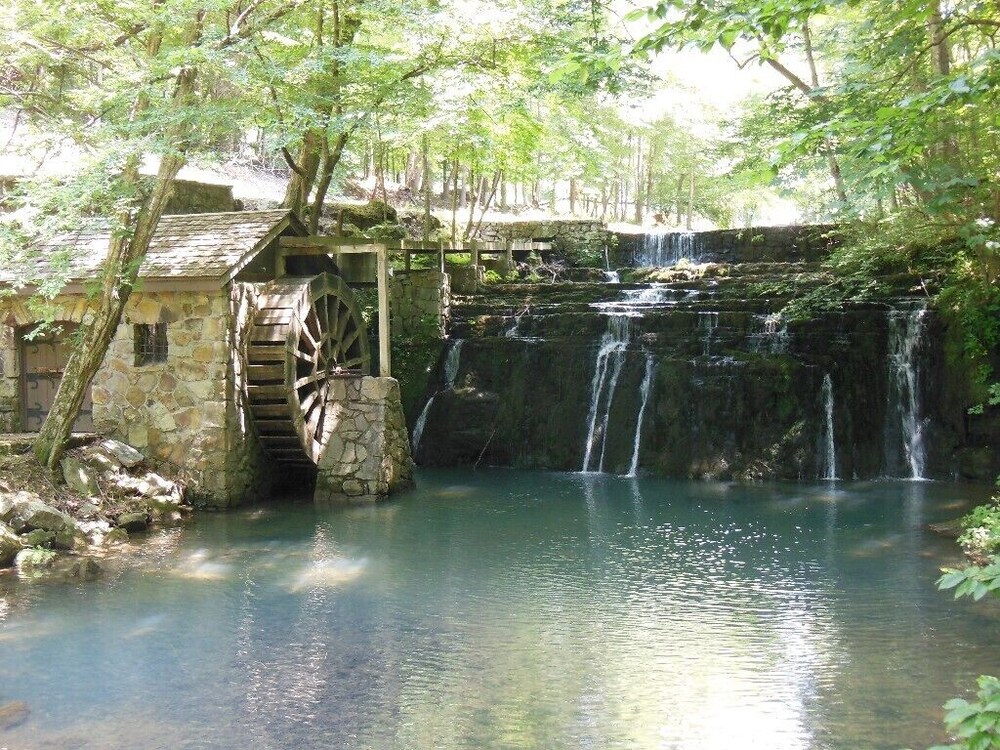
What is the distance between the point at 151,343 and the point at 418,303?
5.39 metres

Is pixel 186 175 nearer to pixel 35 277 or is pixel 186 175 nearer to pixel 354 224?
pixel 354 224

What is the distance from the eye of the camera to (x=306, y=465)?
37.2ft

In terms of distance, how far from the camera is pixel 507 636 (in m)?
6.16

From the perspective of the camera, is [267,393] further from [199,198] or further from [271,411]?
[199,198]

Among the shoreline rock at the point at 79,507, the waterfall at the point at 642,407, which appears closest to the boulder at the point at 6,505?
the shoreline rock at the point at 79,507

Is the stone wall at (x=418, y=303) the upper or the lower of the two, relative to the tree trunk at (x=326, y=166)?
lower

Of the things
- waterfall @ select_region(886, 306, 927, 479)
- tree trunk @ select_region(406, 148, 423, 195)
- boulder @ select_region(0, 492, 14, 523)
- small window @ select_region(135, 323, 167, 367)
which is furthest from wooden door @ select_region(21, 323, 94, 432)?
tree trunk @ select_region(406, 148, 423, 195)

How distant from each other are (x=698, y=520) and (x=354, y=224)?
11.2 m

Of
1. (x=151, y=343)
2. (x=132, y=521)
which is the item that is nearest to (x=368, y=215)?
(x=151, y=343)

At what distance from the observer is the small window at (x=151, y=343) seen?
10.6 metres

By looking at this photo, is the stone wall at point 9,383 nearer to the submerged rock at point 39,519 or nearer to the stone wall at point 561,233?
the submerged rock at point 39,519

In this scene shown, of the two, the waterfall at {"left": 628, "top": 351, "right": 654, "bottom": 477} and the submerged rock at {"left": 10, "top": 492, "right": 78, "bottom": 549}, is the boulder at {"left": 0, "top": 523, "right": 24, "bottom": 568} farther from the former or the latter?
the waterfall at {"left": 628, "top": 351, "right": 654, "bottom": 477}

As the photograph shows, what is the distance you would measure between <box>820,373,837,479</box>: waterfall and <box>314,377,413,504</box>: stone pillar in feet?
19.0

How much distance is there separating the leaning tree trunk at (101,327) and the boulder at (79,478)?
0.12m
